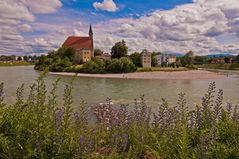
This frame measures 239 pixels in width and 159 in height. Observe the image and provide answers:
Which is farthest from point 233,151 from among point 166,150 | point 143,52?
point 143,52

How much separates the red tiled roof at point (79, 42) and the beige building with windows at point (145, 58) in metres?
26.0

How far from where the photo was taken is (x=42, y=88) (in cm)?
355

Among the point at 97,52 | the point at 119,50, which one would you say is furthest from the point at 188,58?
the point at 119,50

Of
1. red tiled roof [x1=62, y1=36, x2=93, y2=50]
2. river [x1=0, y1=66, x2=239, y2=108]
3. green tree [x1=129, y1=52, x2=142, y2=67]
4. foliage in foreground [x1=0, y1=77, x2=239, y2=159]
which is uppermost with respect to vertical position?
red tiled roof [x1=62, y1=36, x2=93, y2=50]

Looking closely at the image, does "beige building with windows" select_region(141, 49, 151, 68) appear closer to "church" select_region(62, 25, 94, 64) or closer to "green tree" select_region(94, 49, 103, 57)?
"church" select_region(62, 25, 94, 64)

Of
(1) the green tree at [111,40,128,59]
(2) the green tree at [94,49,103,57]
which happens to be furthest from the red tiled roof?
(1) the green tree at [111,40,128,59]

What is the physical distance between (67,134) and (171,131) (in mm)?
1769

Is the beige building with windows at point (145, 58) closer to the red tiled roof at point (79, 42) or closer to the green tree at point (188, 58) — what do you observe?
the red tiled roof at point (79, 42)

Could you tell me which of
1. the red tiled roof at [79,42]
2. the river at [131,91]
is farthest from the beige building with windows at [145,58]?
the river at [131,91]

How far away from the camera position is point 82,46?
370ft

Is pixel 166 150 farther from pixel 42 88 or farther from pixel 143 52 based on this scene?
pixel 143 52

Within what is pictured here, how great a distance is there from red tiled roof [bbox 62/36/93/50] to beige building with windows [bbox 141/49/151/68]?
26037mm

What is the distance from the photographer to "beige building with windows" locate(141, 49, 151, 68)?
97.9 meters

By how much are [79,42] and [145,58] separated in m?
35.7
